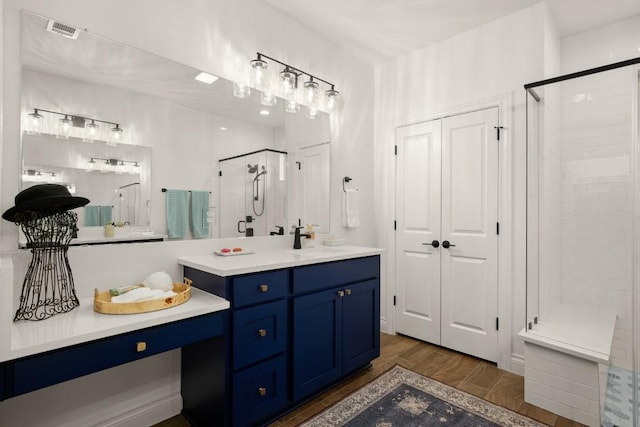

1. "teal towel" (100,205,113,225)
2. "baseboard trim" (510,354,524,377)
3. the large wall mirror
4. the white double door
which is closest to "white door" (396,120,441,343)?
the white double door

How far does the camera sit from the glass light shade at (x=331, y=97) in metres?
2.91

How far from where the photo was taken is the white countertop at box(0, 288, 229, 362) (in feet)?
3.83

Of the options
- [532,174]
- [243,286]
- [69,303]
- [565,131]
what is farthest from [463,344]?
[69,303]

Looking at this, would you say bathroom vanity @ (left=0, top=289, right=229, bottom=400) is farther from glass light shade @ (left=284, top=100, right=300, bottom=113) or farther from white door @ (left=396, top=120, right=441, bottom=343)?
white door @ (left=396, top=120, right=441, bottom=343)

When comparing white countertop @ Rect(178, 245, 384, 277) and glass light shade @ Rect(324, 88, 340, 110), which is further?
glass light shade @ Rect(324, 88, 340, 110)

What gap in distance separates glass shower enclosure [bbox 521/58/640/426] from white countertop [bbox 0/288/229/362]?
2183mm

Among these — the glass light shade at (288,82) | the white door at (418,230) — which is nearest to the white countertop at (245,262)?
the white door at (418,230)

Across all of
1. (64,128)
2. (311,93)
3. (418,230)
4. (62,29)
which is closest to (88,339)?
(64,128)

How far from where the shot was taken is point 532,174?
8.32ft

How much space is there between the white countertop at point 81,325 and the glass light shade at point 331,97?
1994 mm

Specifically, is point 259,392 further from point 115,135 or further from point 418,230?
point 418,230

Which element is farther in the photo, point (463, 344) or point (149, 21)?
point (463, 344)

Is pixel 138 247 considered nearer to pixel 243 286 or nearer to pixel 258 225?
pixel 243 286

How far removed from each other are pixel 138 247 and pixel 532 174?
2782 millimetres
